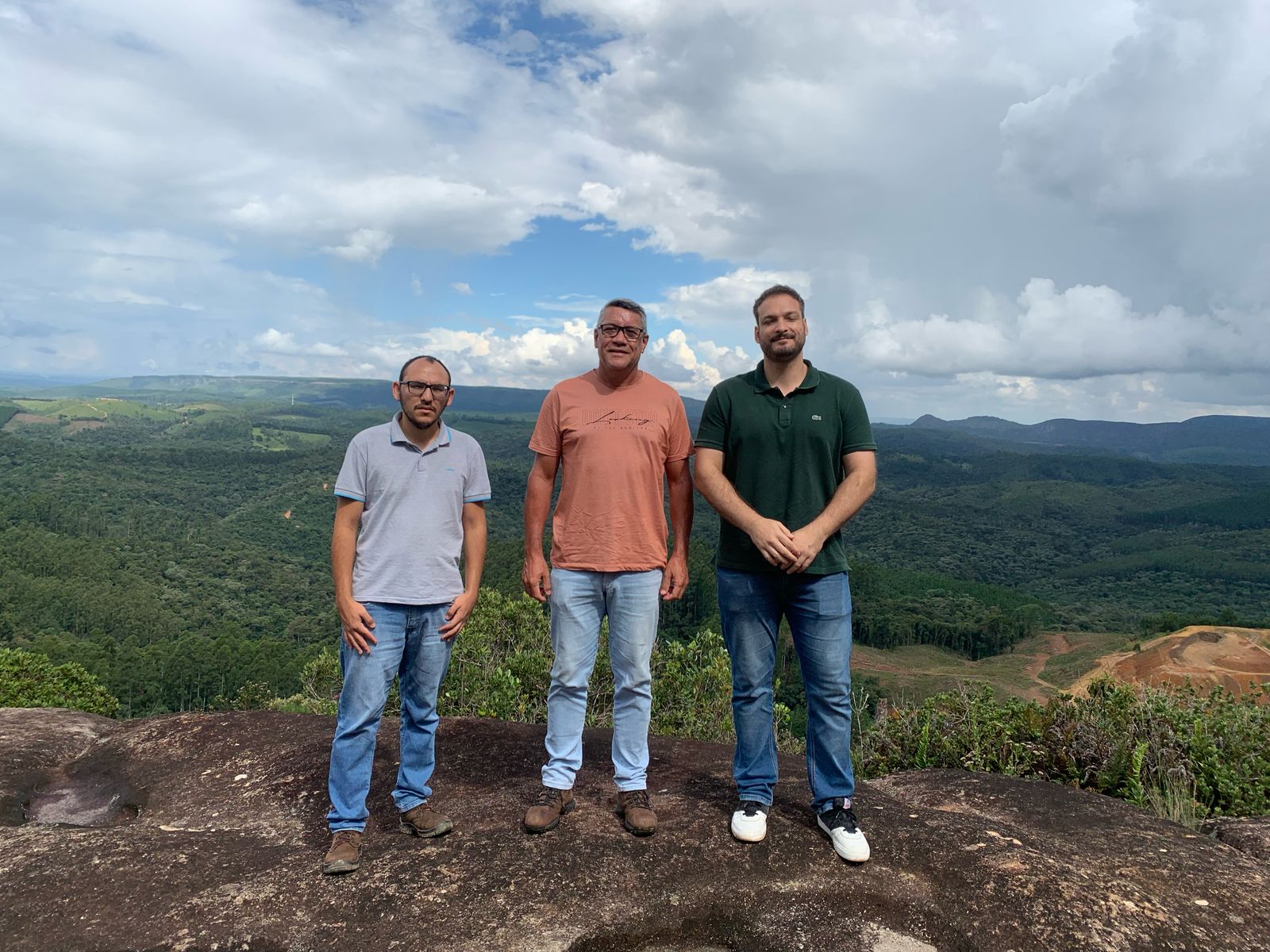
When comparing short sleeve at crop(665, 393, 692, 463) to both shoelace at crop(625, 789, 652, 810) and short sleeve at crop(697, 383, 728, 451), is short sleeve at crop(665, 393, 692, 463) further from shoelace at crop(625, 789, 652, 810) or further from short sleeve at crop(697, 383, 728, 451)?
shoelace at crop(625, 789, 652, 810)

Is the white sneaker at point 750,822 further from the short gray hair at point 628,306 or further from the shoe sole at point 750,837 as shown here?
the short gray hair at point 628,306

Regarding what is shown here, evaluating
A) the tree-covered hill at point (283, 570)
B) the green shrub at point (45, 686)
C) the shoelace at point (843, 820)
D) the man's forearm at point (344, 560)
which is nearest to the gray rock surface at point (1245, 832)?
the shoelace at point (843, 820)

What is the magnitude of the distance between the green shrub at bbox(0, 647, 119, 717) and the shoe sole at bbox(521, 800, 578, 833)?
52.1 ft

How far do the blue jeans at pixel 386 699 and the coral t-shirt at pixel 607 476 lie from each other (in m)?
0.88

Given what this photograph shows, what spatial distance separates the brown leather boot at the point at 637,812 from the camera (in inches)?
154

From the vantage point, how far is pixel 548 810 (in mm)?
4012

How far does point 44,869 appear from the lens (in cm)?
359

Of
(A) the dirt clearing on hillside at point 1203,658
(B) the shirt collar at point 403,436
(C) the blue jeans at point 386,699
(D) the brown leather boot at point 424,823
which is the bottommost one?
(A) the dirt clearing on hillside at point 1203,658

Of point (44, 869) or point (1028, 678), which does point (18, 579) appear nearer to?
point (44, 869)

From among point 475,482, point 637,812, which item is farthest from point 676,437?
point 637,812

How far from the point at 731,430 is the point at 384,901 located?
296 centimetres

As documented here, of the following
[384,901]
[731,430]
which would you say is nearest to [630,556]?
[731,430]

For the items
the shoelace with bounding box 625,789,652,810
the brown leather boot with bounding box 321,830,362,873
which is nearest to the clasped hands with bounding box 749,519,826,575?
the shoelace with bounding box 625,789,652,810

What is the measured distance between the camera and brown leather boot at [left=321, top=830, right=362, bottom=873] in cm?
356
